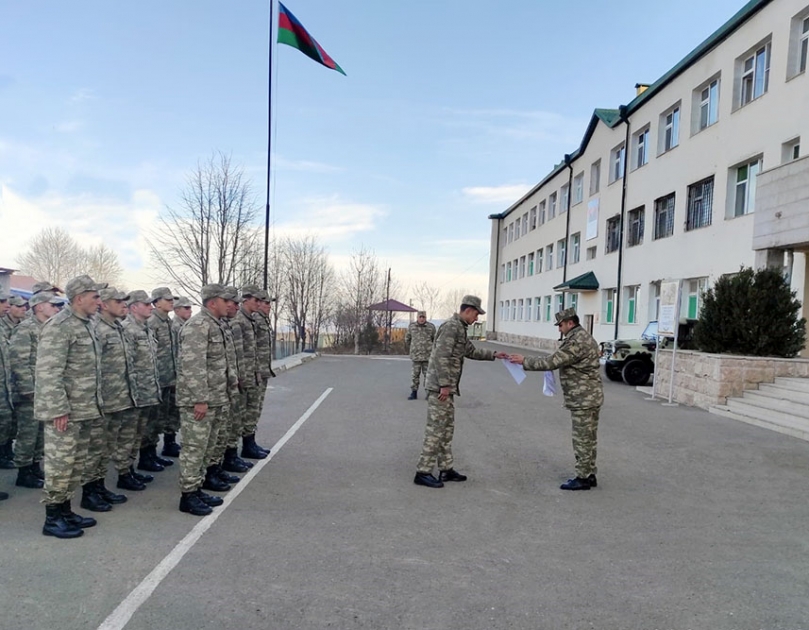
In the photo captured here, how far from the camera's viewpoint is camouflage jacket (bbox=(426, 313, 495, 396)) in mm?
6082

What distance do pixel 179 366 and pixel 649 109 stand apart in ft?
77.5

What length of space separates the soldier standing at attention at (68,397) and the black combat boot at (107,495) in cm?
41

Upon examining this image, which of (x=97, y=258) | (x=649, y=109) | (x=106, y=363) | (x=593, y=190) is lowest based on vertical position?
(x=106, y=363)

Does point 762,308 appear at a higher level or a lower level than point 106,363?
higher

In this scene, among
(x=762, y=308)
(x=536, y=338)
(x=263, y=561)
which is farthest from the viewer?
(x=536, y=338)

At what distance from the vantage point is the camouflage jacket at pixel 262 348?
7.12 metres

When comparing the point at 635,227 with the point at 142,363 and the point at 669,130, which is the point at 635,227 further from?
the point at 142,363

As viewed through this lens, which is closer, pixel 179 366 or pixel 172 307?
pixel 179 366

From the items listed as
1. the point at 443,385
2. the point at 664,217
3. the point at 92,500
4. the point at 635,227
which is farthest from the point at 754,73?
the point at 92,500

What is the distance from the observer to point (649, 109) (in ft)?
78.0

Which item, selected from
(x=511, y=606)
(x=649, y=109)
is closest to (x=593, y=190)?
(x=649, y=109)

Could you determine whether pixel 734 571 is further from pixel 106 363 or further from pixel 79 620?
pixel 106 363

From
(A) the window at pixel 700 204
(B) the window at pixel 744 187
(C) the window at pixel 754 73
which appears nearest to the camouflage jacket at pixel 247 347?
(B) the window at pixel 744 187

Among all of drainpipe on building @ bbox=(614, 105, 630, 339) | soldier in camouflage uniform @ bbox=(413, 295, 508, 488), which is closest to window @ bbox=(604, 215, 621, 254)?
drainpipe on building @ bbox=(614, 105, 630, 339)
